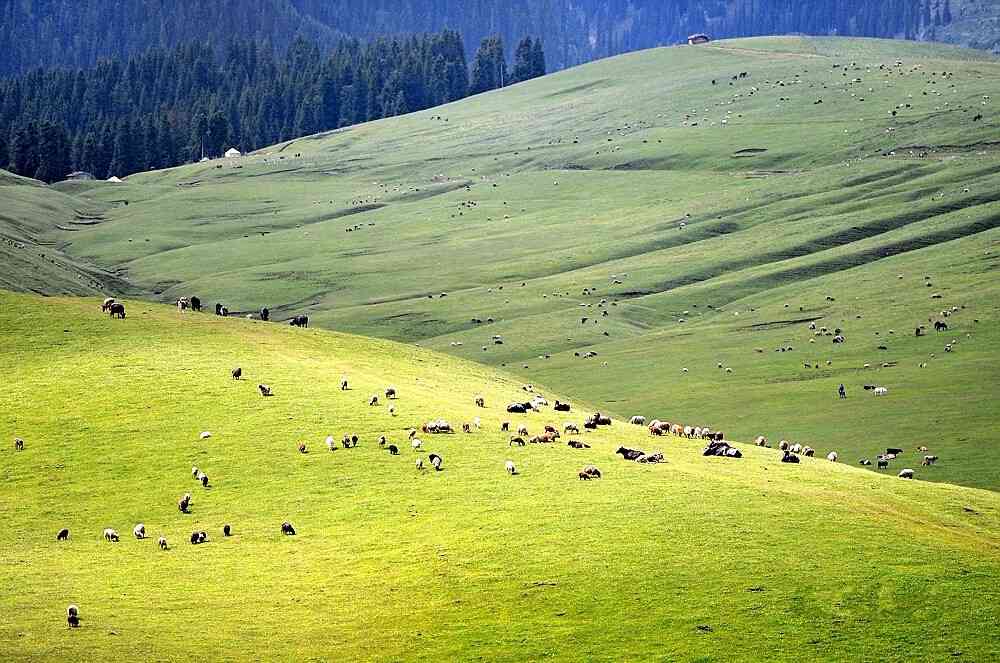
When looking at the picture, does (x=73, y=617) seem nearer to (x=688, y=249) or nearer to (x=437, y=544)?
(x=437, y=544)

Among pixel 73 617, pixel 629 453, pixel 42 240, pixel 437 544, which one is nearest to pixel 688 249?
pixel 42 240

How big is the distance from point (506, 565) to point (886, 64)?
606ft

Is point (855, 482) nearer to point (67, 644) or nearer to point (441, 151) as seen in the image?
point (67, 644)

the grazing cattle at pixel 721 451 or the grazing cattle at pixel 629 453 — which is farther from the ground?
the grazing cattle at pixel 629 453

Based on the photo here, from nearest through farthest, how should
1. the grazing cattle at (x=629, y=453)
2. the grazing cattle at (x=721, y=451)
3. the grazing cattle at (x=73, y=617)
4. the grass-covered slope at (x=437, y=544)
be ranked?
the grazing cattle at (x=73, y=617) → the grass-covered slope at (x=437, y=544) → the grazing cattle at (x=629, y=453) → the grazing cattle at (x=721, y=451)

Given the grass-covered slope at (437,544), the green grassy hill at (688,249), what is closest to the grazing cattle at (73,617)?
the grass-covered slope at (437,544)

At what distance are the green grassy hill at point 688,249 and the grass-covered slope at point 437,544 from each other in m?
20.2

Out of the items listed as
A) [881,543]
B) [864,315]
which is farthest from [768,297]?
[881,543]

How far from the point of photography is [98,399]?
41.1 m

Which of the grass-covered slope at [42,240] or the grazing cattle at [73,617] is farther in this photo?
the grass-covered slope at [42,240]

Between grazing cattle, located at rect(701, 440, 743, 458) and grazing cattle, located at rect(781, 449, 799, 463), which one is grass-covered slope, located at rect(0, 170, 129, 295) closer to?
grazing cattle, located at rect(701, 440, 743, 458)

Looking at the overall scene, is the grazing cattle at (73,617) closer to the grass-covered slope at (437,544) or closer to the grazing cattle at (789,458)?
the grass-covered slope at (437,544)

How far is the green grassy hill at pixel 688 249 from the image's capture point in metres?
70.0

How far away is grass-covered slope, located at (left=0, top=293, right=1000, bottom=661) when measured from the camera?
77.6 ft
